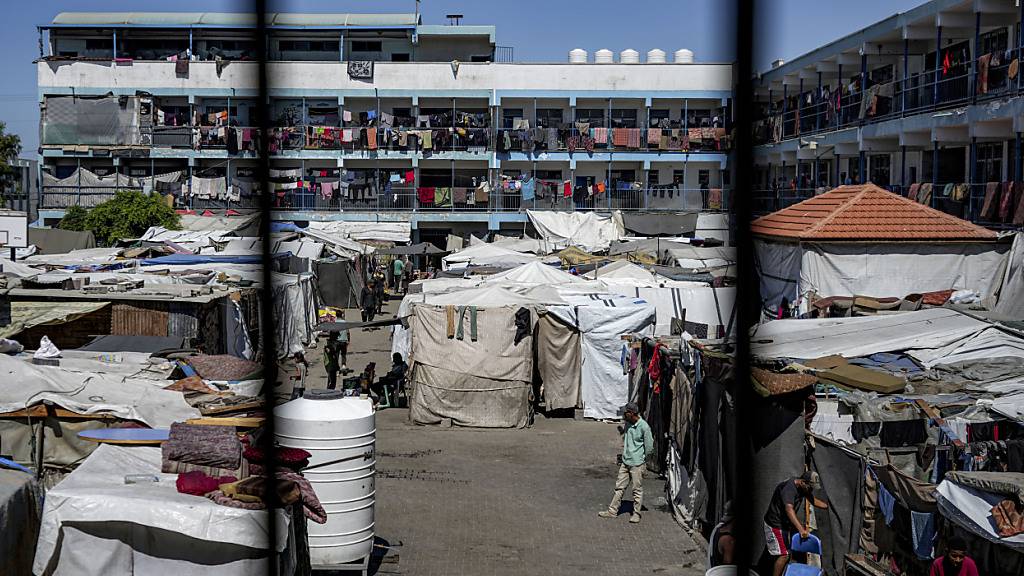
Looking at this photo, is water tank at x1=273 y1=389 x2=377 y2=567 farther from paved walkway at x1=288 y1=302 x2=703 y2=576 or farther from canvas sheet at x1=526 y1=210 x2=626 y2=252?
canvas sheet at x1=526 y1=210 x2=626 y2=252

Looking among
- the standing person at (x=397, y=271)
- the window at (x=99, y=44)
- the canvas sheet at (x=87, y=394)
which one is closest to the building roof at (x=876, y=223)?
the canvas sheet at (x=87, y=394)

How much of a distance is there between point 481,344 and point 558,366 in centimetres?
111

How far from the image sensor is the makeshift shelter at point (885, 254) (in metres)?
13.5

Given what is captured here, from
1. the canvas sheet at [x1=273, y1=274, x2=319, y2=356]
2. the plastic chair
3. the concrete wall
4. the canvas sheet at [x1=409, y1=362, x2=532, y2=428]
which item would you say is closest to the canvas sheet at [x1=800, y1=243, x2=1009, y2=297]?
the canvas sheet at [x1=409, y1=362, x2=532, y2=428]

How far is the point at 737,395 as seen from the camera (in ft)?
4.65

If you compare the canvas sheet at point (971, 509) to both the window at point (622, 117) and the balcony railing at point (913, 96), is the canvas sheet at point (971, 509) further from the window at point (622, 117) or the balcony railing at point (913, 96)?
the window at point (622, 117)

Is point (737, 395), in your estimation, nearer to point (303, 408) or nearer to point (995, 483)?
point (995, 483)

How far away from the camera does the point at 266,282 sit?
1350mm

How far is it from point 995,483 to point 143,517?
424 cm

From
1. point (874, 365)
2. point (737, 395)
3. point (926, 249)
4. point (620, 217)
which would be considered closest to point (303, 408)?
point (874, 365)

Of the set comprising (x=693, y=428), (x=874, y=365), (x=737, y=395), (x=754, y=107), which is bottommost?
(x=693, y=428)

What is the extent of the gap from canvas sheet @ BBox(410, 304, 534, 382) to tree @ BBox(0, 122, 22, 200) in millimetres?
21330

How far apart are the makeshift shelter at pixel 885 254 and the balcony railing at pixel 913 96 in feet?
5.65

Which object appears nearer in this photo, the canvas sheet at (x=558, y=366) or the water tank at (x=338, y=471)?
the water tank at (x=338, y=471)
